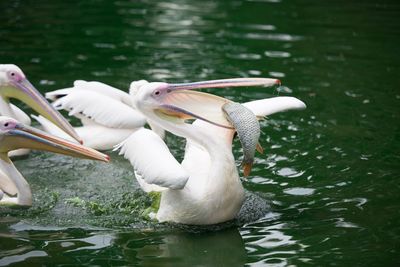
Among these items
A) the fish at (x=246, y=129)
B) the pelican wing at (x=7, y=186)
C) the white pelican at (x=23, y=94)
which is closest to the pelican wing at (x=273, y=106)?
the fish at (x=246, y=129)

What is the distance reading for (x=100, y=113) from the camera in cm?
698

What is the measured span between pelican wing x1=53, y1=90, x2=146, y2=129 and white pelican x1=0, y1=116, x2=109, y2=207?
1.20 metres

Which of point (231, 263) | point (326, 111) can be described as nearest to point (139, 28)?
point (326, 111)

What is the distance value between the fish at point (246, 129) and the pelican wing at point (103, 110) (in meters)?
1.63

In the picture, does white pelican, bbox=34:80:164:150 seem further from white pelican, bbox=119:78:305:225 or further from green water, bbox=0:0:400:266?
white pelican, bbox=119:78:305:225

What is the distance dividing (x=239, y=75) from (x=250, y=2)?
389 cm

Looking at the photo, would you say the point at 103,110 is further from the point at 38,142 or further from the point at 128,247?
the point at 128,247

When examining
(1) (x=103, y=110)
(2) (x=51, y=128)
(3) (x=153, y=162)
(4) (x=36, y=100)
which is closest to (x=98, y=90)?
(1) (x=103, y=110)

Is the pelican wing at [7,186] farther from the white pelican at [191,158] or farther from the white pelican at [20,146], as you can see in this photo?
the white pelican at [191,158]

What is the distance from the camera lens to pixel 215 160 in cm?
554

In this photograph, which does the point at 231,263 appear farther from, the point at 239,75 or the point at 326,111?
the point at 239,75

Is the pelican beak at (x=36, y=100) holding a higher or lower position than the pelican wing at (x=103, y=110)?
higher

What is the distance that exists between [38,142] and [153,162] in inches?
35.6

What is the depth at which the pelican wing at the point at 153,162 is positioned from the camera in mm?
5199
